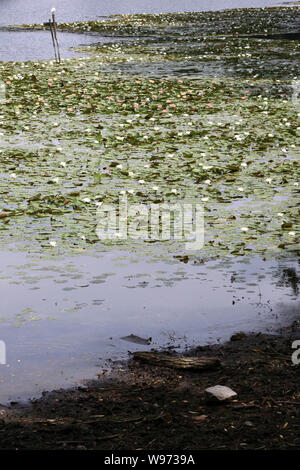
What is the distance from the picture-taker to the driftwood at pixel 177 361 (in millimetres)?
6859

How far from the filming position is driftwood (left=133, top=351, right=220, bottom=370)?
6.86m

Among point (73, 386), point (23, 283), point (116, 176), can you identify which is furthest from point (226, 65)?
point (73, 386)

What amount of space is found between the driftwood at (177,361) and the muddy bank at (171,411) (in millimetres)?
60

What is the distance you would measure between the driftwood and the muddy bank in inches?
2.4

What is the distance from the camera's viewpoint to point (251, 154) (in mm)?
15352

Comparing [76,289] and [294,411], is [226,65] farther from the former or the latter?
[294,411]

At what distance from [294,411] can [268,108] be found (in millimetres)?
15960
